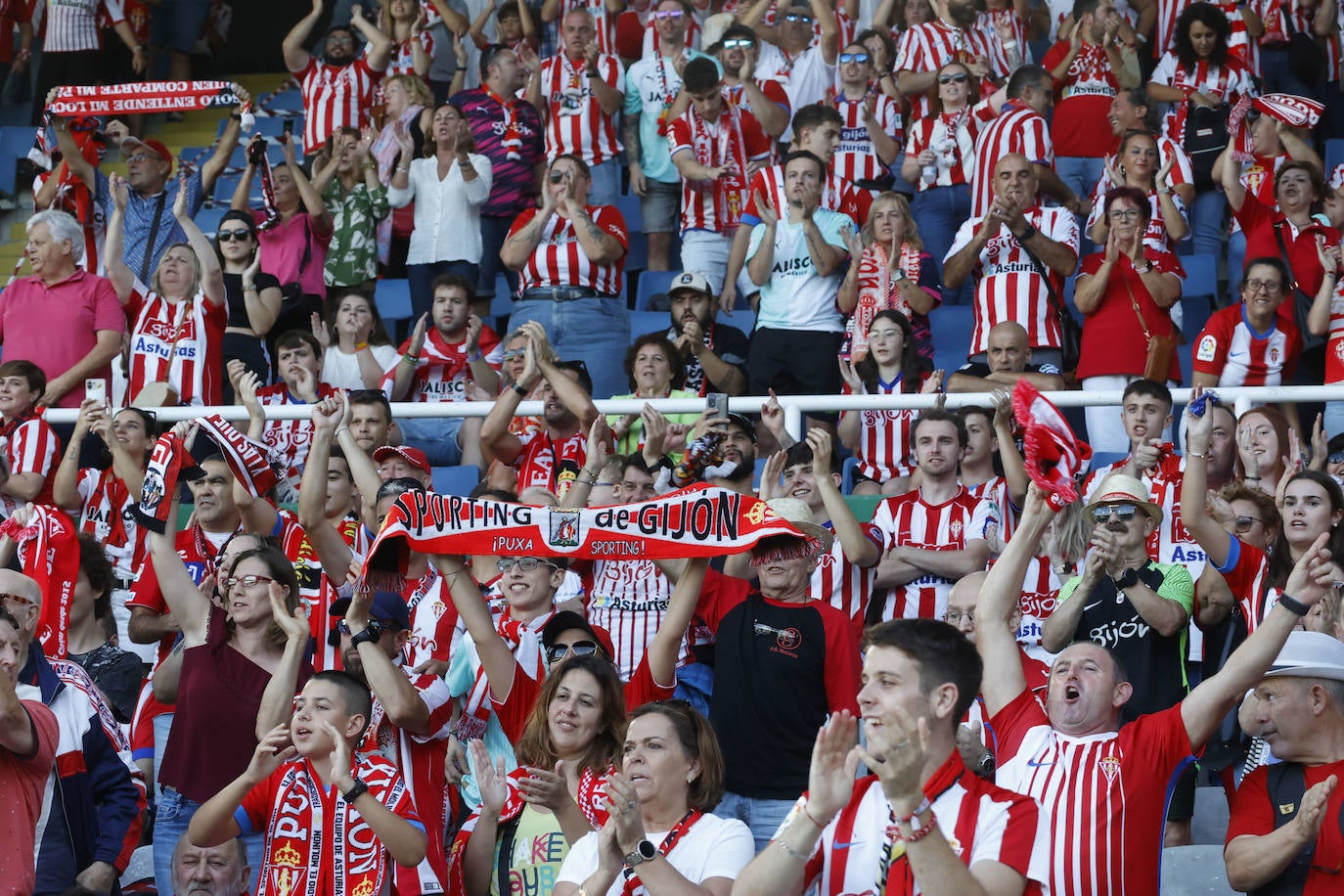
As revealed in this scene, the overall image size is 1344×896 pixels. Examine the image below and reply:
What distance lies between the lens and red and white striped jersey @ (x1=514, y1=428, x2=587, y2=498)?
8062 millimetres

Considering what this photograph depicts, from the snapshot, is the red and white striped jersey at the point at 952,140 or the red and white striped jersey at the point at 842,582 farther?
the red and white striped jersey at the point at 952,140

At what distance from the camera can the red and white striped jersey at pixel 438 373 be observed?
9266 millimetres

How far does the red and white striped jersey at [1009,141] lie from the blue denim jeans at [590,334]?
2172 millimetres

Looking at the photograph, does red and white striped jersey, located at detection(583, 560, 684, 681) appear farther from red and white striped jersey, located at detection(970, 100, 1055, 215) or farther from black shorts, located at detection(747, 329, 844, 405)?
red and white striped jersey, located at detection(970, 100, 1055, 215)

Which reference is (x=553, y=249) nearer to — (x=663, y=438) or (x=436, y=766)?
(x=663, y=438)

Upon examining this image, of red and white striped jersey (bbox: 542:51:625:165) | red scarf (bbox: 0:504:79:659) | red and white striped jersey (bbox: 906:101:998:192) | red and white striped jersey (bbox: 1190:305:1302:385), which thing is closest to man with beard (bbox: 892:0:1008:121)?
red and white striped jersey (bbox: 906:101:998:192)

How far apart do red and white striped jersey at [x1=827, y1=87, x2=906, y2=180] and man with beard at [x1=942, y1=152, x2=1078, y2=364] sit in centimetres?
156

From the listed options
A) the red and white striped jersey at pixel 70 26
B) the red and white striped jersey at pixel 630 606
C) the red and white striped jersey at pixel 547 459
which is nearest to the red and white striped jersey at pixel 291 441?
the red and white striped jersey at pixel 547 459

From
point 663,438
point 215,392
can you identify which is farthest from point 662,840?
point 215,392

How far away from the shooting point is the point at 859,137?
11055 mm

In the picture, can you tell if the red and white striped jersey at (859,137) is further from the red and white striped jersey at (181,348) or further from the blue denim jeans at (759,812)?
the blue denim jeans at (759,812)

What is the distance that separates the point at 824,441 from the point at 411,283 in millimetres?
4455

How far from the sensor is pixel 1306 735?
4773mm

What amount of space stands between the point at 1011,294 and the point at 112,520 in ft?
14.5
